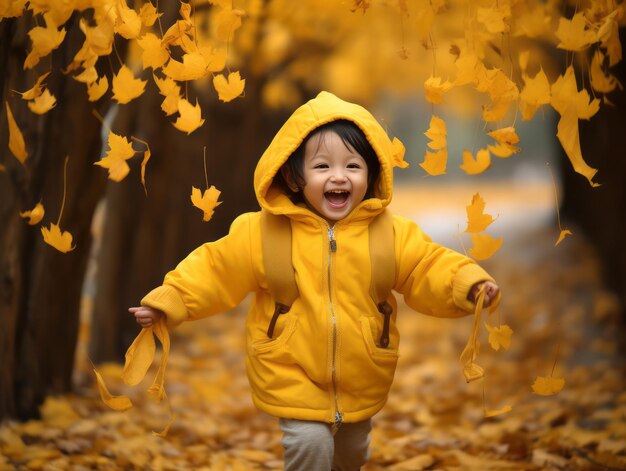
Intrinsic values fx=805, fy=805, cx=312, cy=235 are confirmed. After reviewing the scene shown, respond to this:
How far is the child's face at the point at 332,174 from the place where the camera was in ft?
9.36

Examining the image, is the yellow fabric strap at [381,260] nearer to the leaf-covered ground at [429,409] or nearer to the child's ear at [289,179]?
the child's ear at [289,179]

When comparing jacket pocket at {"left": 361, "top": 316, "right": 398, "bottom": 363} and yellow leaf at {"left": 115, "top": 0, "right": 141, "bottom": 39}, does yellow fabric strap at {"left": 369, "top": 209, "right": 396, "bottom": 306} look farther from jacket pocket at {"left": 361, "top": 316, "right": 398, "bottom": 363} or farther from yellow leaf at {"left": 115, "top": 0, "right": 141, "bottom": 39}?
yellow leaf at {"left": 115, "top": 0, "right": 141, "bottom": 39}

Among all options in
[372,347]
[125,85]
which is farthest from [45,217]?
[372,347]

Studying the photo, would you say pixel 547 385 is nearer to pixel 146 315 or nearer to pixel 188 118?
pixel 146 315

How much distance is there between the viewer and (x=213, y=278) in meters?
2.92

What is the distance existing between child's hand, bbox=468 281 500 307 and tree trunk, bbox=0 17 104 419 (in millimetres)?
2146

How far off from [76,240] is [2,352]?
0.70m

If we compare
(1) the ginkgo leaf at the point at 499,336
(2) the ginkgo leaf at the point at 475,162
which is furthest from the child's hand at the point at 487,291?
(2) the ginkgo leaf at the point at 475,162

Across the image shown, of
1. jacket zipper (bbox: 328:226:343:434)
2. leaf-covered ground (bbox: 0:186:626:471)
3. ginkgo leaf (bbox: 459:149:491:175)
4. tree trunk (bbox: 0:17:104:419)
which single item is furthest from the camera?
leaf-covered ground (bbox: 0:186:626:471)

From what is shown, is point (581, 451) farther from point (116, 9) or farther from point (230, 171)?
point (230, 171)

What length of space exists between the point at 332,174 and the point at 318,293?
43 centimetres

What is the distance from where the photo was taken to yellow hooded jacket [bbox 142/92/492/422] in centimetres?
286

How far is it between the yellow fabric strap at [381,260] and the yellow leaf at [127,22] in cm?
110

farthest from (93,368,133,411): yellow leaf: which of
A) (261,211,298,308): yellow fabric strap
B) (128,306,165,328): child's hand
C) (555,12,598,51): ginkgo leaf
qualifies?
(555,12,598,51): ginkgo leaf
